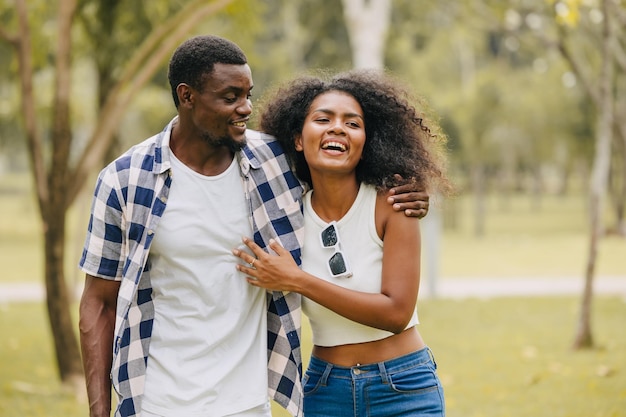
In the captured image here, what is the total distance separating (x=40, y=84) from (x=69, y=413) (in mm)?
18015

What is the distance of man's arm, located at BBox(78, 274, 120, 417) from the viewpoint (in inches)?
126

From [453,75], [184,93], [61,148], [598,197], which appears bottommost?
[598,197]

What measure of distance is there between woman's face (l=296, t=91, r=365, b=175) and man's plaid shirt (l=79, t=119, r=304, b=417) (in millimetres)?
208

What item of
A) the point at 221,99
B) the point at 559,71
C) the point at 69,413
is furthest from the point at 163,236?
the point at 559,71

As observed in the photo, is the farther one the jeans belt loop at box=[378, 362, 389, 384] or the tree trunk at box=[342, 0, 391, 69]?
the tree trunk at box=[342, 0, 391, 69]

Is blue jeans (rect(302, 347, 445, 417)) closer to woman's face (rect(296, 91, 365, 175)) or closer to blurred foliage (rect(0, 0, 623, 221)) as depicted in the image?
woman's face (rect(296, 91, 365, 175))

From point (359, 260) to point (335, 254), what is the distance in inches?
3.5

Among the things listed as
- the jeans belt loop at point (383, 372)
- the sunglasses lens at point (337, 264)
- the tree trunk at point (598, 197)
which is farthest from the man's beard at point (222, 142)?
the tree trunk at point (598, 197)

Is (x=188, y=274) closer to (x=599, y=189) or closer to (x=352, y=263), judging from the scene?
(x=352, y=263)

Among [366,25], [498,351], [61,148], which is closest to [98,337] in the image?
[61,148]

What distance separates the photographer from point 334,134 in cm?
330

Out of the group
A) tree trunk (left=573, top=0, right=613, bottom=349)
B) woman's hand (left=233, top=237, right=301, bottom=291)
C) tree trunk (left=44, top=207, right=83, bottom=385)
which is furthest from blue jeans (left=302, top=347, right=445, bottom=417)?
tree trunk (left=573, top=0, right=613, bottom=349)

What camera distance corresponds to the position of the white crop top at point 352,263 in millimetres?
3258

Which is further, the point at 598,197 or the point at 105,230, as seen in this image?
the point at 598,197
